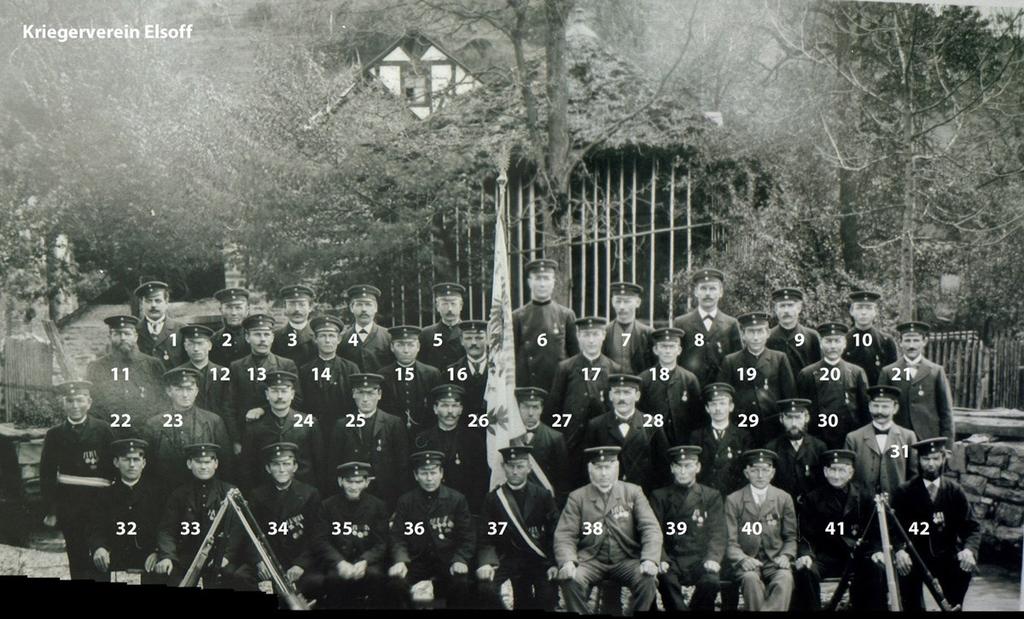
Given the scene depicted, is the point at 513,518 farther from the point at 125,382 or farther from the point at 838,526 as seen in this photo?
the point at 125,382

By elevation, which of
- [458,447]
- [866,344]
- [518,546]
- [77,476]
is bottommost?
[518,546]

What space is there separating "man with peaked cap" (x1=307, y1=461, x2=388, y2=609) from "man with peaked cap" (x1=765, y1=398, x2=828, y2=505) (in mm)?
1822

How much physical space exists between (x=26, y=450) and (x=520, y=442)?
2245 millimetres

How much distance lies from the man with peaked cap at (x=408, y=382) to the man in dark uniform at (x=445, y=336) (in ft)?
0.12

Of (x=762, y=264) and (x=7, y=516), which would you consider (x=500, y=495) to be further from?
(x=7, y=516)

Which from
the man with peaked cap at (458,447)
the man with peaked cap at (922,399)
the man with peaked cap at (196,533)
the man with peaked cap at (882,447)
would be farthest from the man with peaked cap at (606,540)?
the man with peaked cap at (196,533)

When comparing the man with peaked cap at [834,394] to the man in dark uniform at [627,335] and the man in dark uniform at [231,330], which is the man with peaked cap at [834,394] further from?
the man in dark uniform at [231,330]

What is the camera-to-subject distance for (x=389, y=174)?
181 inches

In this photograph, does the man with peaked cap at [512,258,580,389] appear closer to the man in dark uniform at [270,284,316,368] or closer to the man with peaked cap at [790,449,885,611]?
the man in dark uniform at [270,284,316,368]

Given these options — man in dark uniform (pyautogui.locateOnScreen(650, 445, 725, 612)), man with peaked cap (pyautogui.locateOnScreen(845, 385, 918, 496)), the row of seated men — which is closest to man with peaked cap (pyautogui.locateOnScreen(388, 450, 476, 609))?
the row of seated men

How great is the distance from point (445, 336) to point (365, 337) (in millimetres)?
365

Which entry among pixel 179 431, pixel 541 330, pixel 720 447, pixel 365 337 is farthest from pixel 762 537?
pixel 179 431

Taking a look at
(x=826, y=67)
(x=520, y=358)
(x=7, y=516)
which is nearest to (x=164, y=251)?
(x=7, y=516)

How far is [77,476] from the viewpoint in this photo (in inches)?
172
